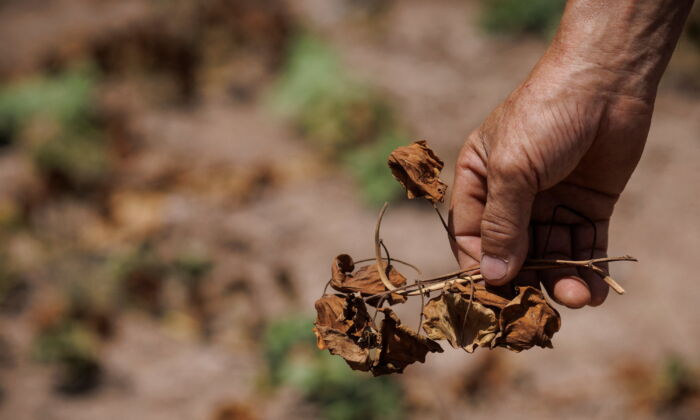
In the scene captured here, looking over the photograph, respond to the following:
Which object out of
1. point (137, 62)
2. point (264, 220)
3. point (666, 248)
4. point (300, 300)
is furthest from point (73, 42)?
point (666, 248)

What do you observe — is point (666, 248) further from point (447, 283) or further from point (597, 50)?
point (447, 283)

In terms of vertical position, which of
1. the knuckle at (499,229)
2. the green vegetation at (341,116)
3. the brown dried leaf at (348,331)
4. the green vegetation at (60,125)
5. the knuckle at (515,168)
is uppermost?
the green vegetation at (60,125)

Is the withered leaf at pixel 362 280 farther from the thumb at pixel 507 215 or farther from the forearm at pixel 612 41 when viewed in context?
the forearm at pixel 612 41

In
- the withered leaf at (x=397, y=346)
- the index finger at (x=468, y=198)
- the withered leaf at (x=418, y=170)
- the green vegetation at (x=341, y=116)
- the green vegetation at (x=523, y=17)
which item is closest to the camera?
the withered leaf at (x=397, y=346)

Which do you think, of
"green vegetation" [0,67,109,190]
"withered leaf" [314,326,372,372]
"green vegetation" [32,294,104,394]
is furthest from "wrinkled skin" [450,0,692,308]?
"green vegetation" [0,67,109,190]

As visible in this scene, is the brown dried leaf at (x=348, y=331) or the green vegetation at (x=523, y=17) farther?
the green vegetation at (x=523, y=17)

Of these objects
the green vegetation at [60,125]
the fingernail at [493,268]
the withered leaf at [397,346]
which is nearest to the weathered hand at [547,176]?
the fingernail at [493,268]

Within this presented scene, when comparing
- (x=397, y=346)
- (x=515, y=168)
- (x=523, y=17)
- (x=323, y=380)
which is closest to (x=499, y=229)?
(x=515, y=168)

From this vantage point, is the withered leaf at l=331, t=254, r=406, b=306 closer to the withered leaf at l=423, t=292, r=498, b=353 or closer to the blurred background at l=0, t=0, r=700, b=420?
the withered leaf at l=423, t=292, r=498, b=353
